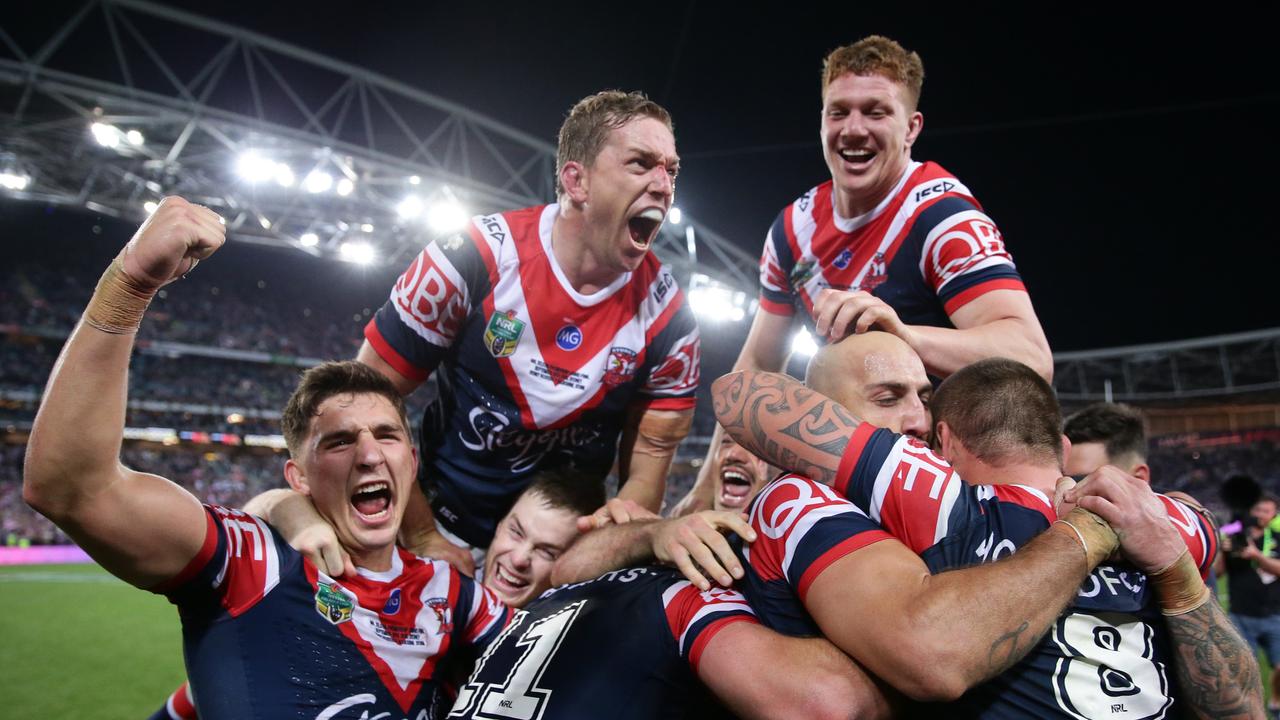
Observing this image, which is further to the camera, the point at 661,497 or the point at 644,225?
the point at 661,497

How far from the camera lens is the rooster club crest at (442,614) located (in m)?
2.96

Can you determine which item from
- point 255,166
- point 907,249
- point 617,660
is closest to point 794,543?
point 617,660

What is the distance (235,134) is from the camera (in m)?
15.7

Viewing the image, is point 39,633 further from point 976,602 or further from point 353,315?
point 353,315

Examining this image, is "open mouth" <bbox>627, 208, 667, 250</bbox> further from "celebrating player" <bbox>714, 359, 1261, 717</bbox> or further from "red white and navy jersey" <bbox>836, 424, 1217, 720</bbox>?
"red white and navy jersey" <bbox>836, 424, 1217, 720</bbox>

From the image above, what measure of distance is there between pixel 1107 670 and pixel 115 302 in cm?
269

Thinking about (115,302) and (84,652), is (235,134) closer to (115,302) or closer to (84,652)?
(84,652)

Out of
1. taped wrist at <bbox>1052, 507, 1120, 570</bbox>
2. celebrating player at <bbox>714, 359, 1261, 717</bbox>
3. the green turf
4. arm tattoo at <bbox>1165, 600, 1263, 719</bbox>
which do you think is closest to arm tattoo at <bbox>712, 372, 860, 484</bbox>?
celebrating player at <bbox>714, 359, 1261, 717</bbox>

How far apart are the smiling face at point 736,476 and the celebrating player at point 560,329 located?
1.21ft

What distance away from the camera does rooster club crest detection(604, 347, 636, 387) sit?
3.69 m

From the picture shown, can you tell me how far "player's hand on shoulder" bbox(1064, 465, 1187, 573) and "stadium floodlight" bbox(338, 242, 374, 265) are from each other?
2146 centimetres

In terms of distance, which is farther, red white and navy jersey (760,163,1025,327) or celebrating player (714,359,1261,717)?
red white and navy jersey (760,163,1025,327)

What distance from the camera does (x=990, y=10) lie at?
41.8 feet

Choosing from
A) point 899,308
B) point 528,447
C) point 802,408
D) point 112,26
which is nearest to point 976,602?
point 802,408
